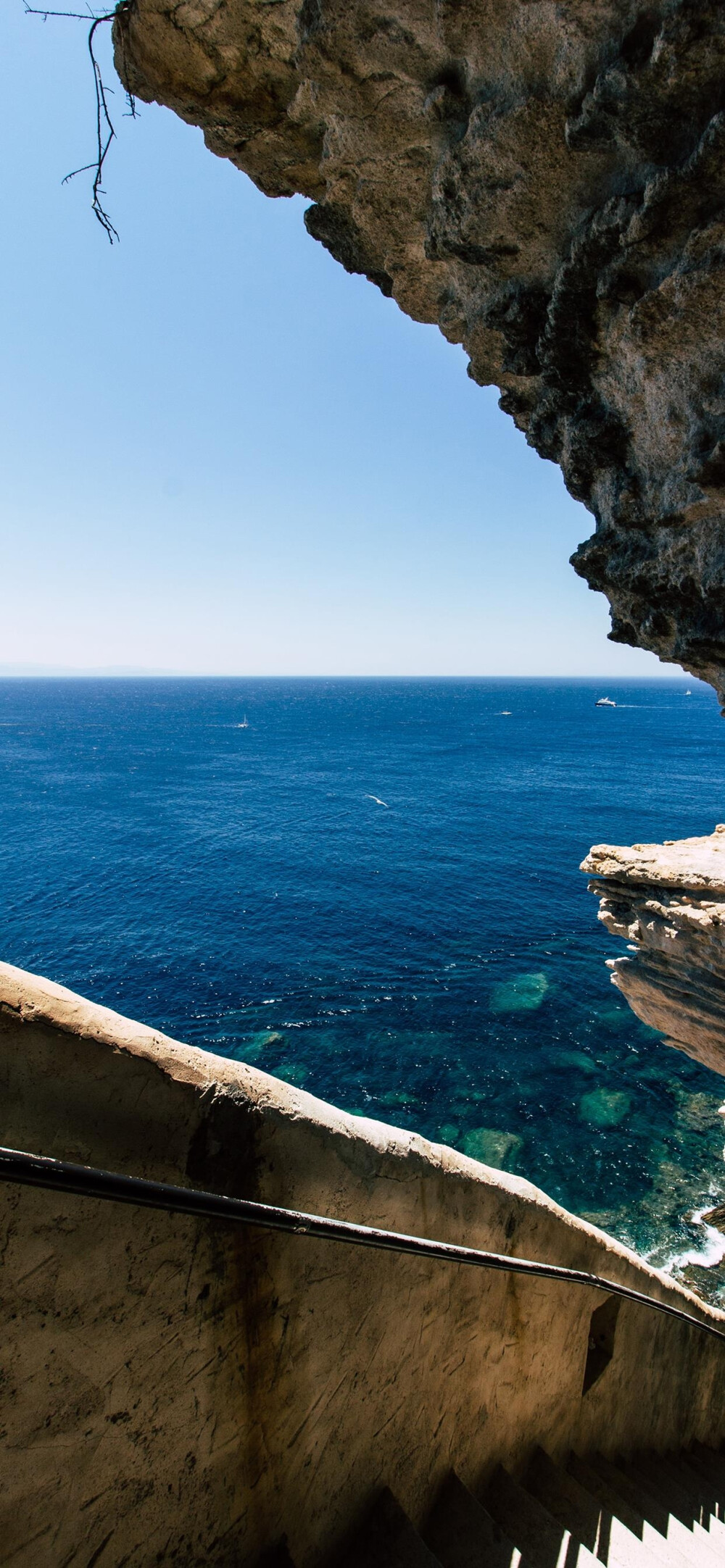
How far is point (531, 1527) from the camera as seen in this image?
13.4ft

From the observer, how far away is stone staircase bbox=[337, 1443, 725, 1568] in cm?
360

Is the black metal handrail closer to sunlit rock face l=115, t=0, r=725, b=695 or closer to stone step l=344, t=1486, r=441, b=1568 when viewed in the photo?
stone step l=344, t=1486, r=441, b=1568

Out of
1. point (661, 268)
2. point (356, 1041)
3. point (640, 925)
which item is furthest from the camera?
point (356, 1041)

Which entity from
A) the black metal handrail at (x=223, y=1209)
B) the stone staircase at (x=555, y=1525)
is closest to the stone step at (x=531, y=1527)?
the stone staircase at (x=555, y=1525)

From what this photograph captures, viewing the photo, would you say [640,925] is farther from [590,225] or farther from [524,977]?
[524,977]

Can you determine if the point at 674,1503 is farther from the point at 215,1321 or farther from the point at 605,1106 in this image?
the point at 605,1106

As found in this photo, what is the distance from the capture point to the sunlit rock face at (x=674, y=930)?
38.1 feet

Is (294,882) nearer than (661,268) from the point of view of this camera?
No

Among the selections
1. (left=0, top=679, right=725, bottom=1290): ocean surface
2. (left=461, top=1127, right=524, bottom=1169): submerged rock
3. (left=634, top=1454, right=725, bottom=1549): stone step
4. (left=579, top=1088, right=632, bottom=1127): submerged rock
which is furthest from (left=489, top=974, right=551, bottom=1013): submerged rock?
(left=634, top=1454, right=725, bottom=1549): stone step

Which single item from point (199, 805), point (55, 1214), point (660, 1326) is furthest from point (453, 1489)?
point (199, 805)

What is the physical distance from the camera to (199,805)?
196 ft

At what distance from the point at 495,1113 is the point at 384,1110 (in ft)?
12.2

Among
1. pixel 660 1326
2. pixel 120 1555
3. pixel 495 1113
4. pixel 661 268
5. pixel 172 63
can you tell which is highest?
pixel 172 63

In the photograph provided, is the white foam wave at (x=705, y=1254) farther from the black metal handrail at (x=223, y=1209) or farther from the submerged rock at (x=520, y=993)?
the black metal handrail at (x=223, y=1209)
